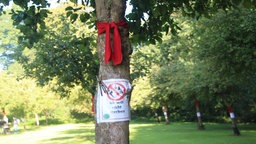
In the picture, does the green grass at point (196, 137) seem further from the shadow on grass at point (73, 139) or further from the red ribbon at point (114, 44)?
the red ribbon at point (114, 44)

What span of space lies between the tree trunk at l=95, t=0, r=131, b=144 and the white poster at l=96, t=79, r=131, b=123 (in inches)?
1.9

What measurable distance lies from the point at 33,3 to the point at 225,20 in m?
8.72

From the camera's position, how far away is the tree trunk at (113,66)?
10.8 feet

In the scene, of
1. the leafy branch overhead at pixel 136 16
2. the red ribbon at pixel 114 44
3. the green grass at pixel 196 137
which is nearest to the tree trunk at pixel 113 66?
→ the red ribbon at pixel 114 44

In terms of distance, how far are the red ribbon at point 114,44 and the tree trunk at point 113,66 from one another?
4 cm

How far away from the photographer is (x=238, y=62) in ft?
43.3

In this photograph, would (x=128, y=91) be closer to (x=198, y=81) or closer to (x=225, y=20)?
(x=225, y=20)

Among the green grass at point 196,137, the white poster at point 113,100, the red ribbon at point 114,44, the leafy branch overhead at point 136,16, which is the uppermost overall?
the leafy branch overhead at point 136,16

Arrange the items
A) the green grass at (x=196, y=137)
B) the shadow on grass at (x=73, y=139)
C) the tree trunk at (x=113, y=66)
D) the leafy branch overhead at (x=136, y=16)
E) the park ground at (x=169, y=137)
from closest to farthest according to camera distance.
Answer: the tree trunk at (x=113, y=66) → the leafy branch overhead at (x=136, y=16) → the green grass at (x=196, y=137) → the park ground at (x=169, y=137) → the shadow on grass at (x=73, y=139)

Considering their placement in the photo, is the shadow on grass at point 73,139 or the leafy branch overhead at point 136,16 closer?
A: the leafy branch overhead at point 136,16

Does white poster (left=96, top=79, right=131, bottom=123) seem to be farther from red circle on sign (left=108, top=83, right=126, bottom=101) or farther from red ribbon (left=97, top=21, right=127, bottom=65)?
red ribbon (left=97, top=21, right=127, bottom=65)

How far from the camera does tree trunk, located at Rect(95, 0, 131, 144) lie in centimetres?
329

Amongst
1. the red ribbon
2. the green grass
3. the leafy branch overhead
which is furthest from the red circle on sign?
the green grass

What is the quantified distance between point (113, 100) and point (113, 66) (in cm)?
31
